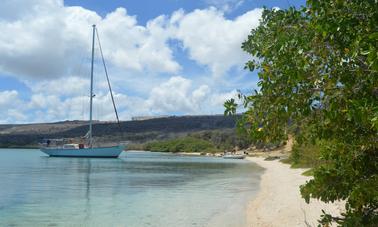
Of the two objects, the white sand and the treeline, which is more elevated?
the treeline

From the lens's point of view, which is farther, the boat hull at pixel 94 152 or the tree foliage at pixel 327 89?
the boat hull at pixel 94 152

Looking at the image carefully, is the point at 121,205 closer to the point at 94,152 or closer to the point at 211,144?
the point at 94,152

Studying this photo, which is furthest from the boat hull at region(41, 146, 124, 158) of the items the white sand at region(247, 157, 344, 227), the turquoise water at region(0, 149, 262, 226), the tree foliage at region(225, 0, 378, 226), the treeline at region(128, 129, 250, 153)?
the tree foliage at region(225, 0, 378, 226)

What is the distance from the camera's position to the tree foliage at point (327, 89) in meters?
5.61

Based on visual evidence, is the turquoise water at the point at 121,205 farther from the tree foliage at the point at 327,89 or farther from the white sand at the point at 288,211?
the tree foliage at the point at 327,89

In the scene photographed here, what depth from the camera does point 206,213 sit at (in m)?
21.5

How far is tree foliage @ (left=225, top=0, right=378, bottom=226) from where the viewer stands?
18.4 feet

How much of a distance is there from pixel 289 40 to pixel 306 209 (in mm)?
13731

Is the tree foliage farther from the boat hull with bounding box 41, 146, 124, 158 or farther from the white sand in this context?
the boat hull with bounding box 41, 146, 124, 158

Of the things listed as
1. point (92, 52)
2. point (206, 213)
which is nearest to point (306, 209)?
point (206, 213)

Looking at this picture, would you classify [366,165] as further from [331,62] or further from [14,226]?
[14,226]

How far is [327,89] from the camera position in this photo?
617 cm

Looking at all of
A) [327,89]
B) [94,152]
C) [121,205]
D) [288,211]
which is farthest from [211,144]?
[327,89]

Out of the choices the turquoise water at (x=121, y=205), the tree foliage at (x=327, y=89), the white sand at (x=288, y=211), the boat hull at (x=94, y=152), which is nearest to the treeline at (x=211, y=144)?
the boat hull at (x=94, y=152)
